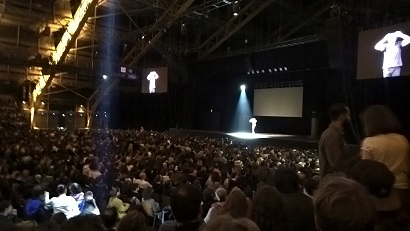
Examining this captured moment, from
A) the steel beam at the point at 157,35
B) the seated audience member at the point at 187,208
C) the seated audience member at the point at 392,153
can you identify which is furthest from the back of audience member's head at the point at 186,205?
the steel beam at the point at 157,35

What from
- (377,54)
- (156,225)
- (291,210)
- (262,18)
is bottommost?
(156,225)

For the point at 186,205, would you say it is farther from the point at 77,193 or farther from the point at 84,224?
the point at 77,193

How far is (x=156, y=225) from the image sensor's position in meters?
4.31

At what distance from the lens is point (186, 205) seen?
7.48 ft

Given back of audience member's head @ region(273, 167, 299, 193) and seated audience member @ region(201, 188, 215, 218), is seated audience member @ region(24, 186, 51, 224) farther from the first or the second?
back of audience member's head @ region(273, 167, 299, 193)

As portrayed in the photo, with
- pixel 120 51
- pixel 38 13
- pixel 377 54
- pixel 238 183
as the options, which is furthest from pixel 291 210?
pixel 120 51

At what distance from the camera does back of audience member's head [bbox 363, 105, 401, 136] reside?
279 centimetres

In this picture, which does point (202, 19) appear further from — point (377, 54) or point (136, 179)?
point (136, 179)

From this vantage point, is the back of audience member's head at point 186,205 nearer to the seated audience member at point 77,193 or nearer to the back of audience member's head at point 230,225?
the back of audience member's head at point 230,225

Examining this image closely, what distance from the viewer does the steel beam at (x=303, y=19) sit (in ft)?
71.4

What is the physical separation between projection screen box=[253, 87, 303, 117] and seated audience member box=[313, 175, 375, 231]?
17.6 meters

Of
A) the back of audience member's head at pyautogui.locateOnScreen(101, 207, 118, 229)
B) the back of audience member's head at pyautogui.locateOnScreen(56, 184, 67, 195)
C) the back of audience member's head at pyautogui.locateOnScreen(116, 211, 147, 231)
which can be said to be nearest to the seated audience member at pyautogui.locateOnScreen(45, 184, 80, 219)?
the back of audience member's head at pyautogui.locateOnScreen(56, 184, 67, 195)

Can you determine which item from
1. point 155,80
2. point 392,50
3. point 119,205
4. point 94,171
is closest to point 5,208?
point 119,205

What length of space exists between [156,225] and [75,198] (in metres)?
1.12
